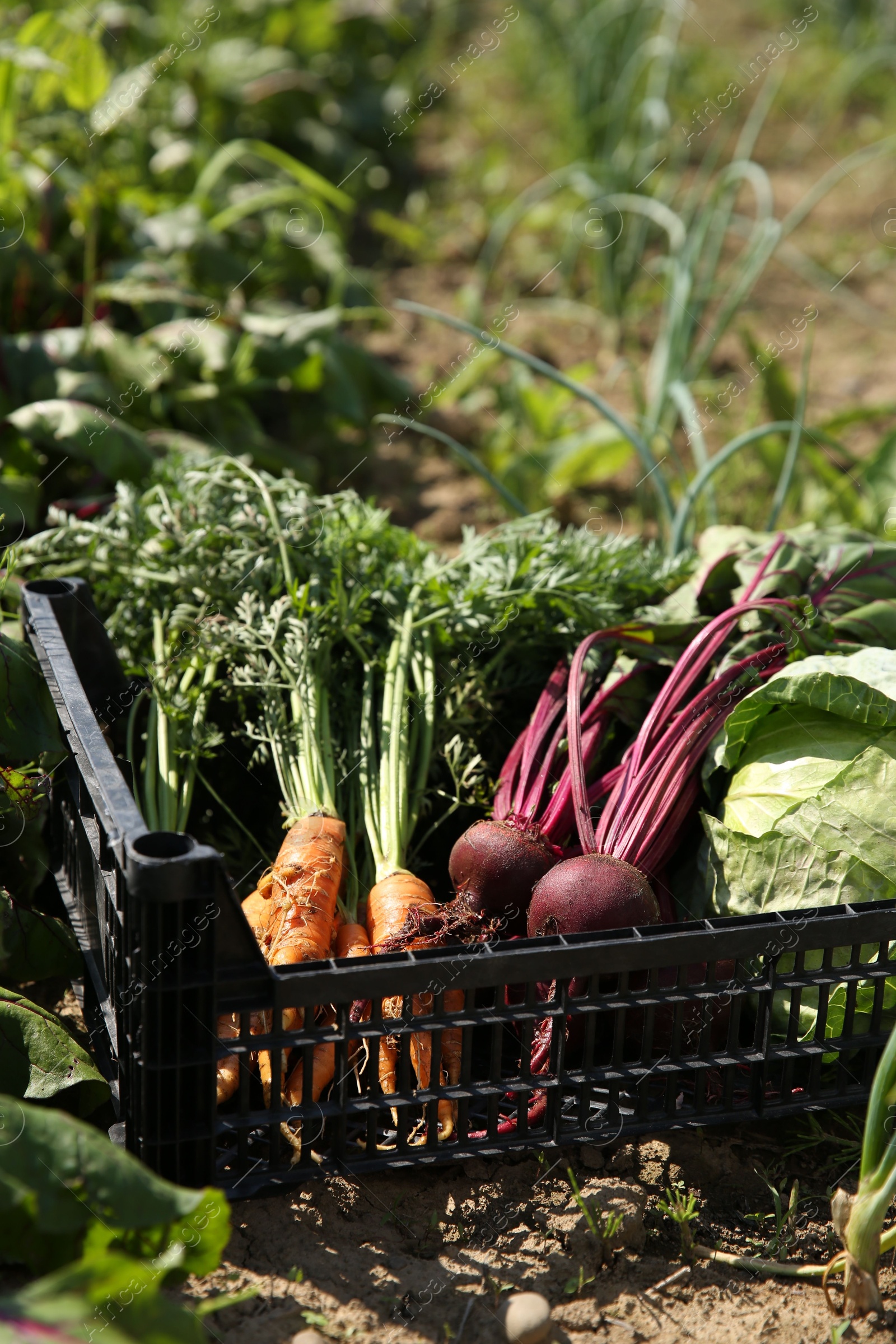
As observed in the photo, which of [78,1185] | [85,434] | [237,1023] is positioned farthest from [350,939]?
[85,434]

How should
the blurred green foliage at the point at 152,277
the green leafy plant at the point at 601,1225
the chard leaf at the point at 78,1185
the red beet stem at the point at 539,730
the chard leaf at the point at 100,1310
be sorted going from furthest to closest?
1. the blurred green foliage at the point at 152,277
2. the red beet stem at the point at 539,730
3. the green leafy plant at the point at 601,1225
4. the chard leaf at the point at 78,1185
5. the chard leaf at the point at 100,1310

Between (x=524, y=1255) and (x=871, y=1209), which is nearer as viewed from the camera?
(x=871, y=1209)

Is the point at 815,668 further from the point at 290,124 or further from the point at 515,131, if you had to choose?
the point at 515,131

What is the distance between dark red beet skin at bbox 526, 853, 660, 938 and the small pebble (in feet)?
1.70

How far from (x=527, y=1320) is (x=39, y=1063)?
79 centimetres

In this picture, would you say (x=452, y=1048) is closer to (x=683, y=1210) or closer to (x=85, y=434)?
(x=683, y=1210)

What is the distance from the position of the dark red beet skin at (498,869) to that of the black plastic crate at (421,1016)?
0.53 feet

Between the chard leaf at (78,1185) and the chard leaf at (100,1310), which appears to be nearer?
the chard leaf at (100,1310)

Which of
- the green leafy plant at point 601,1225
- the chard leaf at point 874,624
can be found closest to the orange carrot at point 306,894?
the green leafy plant at point 601,1225

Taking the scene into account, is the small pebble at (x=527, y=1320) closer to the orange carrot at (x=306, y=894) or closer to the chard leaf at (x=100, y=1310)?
the chard leaf at (x=100, y=1310)

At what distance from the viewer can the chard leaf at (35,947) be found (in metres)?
1.88

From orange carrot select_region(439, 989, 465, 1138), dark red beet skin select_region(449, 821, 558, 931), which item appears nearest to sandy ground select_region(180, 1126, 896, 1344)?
orange carrot select_region(439, 989, 465, 1138)

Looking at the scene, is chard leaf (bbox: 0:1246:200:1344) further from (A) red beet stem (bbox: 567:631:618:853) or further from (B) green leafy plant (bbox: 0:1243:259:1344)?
(A) red beet stem (bbox: 567:631:618:853)

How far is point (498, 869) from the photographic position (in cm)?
192
